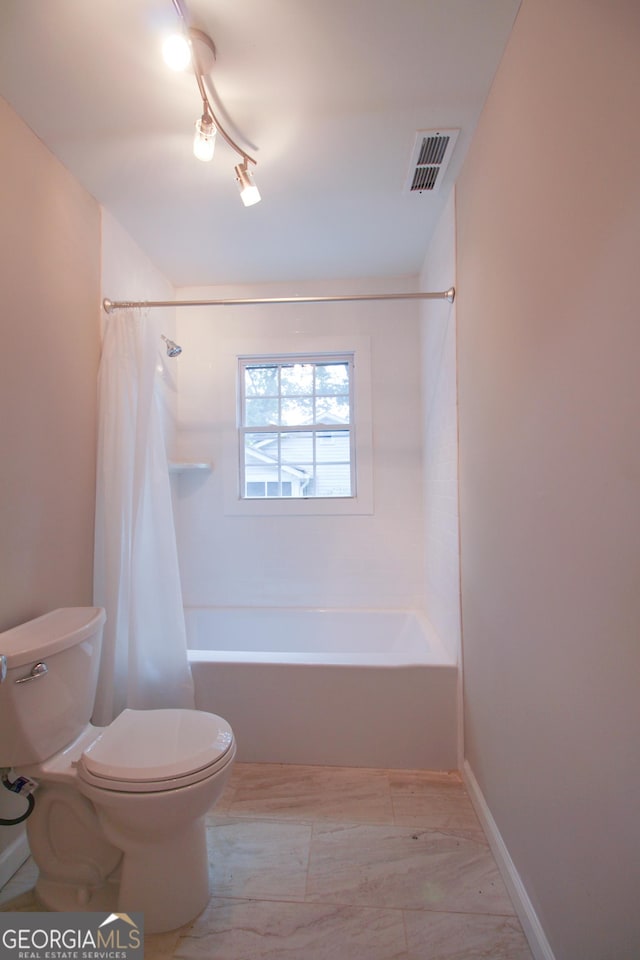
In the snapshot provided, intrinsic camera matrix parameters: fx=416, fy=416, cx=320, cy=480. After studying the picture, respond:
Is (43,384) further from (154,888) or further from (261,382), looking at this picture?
(154,888)

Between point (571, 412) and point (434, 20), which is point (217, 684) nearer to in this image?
point (571, 412)

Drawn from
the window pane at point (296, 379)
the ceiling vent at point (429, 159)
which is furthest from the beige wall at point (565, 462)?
the window pane at point (296, 379)

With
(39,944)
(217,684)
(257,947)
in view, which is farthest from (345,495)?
(39,944)

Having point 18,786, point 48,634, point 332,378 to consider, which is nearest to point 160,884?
point 18,786

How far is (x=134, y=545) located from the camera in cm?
173

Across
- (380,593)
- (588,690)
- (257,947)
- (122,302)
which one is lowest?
(257,947)

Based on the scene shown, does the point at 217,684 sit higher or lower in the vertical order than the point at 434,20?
lower

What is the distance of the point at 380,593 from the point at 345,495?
63 centimetres

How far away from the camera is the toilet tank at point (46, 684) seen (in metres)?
1.12

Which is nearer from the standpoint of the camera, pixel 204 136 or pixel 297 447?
pixel 204 136

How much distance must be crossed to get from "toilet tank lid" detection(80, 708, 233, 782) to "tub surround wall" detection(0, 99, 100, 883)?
41 cm

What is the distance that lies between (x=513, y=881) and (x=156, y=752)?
1.08 m

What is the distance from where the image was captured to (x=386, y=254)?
2.26 meters

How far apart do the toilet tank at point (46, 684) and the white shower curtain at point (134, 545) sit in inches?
13.9
